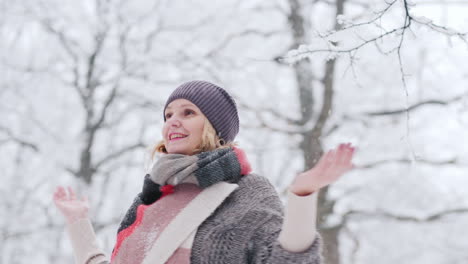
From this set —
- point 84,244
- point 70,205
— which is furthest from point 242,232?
point 70,205

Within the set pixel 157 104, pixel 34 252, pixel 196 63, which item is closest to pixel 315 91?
pixel 196 63

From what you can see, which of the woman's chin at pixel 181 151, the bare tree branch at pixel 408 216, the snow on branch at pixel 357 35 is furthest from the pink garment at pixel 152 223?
the bare tree branch at pixel 408 216

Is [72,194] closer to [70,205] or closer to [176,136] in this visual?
[70,205]

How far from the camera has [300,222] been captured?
1.13 metres

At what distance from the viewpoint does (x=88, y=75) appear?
7980 millimetres

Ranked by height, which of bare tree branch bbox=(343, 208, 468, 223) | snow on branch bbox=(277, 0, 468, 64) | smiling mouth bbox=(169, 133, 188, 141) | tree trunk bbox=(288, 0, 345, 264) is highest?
snow on branch bbox=(277, 0, 468, 64)

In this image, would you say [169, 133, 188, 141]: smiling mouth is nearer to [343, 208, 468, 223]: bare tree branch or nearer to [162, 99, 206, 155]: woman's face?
[162, 99, 206, 155]: woman's face

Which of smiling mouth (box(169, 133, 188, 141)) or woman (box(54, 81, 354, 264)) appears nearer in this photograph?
woman (box(54, 81, 354, 264))

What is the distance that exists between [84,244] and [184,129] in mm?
650

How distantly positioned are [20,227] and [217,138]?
7.22m

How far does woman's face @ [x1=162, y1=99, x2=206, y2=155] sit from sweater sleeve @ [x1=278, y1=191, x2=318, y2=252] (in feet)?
1.99

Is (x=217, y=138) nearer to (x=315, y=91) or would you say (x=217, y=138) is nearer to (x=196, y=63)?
(x=315, y=91)

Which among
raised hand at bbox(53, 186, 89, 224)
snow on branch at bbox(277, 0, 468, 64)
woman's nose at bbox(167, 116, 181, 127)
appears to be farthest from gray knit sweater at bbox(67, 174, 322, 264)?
raised hand at bbox(53, 186, 89, 224)

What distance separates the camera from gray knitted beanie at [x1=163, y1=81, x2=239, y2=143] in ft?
5.57
